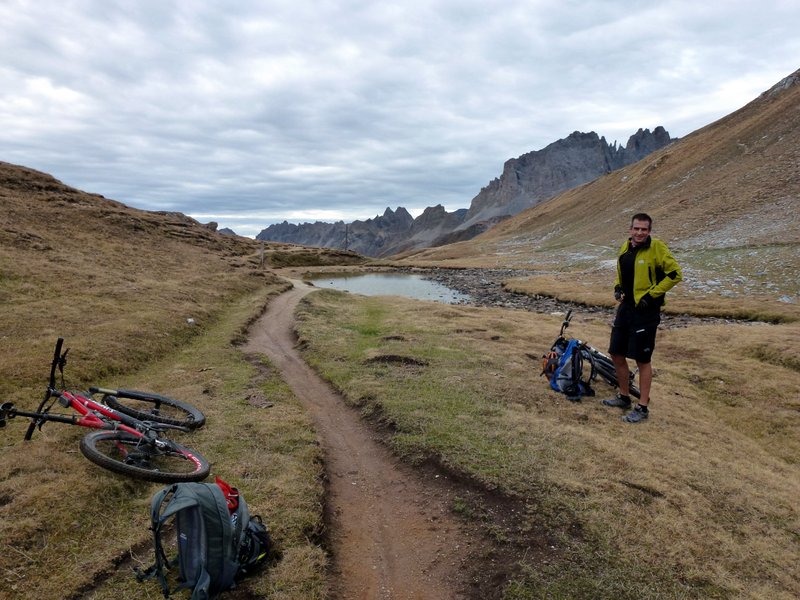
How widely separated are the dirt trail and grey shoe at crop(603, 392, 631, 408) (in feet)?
24.8

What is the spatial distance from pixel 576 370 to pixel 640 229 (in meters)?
5.40

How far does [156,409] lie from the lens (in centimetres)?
1272

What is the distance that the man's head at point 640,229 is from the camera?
12.3 meters

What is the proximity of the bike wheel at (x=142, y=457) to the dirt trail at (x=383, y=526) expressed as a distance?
10.0 feet

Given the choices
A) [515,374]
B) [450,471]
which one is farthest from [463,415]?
[515,374]

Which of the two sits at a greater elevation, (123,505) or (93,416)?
(93,416)

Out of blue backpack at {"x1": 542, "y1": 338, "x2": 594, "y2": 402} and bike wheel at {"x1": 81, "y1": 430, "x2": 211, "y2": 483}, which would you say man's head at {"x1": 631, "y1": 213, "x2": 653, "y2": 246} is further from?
bike wheel at {"x1": 81, "y1": 430, "x2": 211, "y2": 483}

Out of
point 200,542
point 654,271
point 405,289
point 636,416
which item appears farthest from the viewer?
point 405,289

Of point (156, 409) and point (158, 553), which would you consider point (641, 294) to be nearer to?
point (158, 553)

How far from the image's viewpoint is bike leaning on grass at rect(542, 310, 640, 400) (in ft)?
50.9

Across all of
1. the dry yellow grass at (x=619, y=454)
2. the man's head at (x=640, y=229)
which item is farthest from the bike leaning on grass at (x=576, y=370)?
the man's head at (x=640, y=229)

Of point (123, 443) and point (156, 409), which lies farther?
point (156, 409)

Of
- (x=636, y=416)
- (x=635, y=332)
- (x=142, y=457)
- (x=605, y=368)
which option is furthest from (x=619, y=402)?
(x=142, y=457)

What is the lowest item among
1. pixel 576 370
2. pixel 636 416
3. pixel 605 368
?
pixel 636 416
